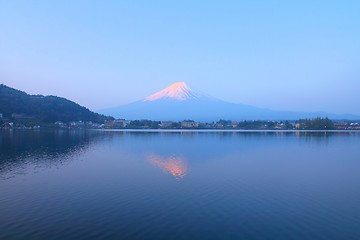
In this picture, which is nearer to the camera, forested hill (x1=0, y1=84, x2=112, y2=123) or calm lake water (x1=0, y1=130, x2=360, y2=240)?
calm lake water (x1=0, y1=130, x2=360, y2=240)

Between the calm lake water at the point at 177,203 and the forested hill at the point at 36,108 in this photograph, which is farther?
the forested hill at the point at 36,108

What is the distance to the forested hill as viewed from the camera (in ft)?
214

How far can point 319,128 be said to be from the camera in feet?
251

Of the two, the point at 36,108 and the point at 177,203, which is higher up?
the point at 36,108

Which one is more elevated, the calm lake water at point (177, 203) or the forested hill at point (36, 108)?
the forested hill at point (36, 108)

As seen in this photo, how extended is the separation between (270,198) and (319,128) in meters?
74.4

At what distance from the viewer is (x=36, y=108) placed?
7044cm

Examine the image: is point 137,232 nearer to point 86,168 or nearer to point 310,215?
point 310,215

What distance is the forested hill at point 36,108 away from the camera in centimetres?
6525

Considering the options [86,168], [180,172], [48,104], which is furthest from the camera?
[48,104]

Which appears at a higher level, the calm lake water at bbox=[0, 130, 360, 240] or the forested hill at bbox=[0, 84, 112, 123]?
the forested hill at bbox=[0, 84, 112, 123]

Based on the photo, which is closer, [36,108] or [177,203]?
[177,203]

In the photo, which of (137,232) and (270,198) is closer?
(137,232)

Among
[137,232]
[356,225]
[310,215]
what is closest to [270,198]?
[310,215]
